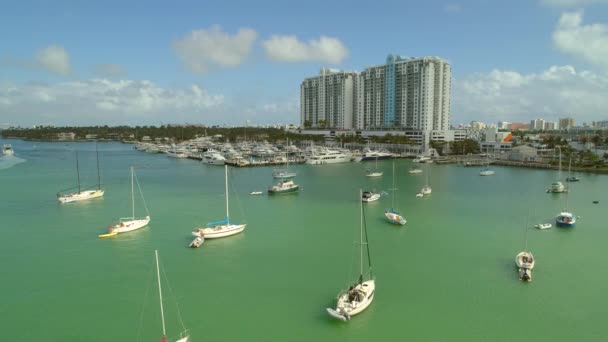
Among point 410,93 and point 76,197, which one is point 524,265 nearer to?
point 76,197

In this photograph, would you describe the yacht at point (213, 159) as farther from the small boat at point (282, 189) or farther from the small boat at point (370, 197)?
the small boat at point (370, 197)

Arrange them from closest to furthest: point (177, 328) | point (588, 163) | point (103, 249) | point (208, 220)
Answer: point (177, 328)
point (103, 249)
point (208, 220)
point (588, 163)

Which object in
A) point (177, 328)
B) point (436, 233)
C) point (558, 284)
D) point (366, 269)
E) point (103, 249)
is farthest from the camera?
point (436, 233)

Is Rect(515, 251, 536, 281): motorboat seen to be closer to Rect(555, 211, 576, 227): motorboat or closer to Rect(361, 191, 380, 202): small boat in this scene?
Rect(555, 211, 576, 227): motorboat

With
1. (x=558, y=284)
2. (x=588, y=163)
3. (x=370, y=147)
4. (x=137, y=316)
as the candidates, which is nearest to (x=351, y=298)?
(x=137, y=316)

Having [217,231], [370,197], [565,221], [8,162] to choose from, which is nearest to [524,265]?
[565,221]

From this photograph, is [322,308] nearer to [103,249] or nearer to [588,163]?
[103,249]
